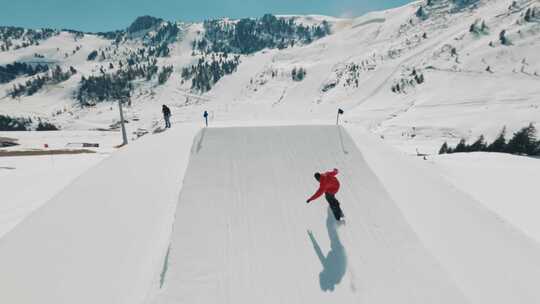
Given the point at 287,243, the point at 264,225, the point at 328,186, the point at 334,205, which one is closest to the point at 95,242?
the point at 264,225

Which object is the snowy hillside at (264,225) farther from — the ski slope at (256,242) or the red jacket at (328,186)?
the red jacket at (328,186)

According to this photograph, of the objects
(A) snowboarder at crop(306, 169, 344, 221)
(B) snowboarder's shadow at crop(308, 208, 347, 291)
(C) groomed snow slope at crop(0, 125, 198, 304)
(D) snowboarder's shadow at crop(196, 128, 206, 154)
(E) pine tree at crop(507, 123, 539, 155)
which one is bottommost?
(E) pine tree at crop(507, 123, 539, 155)

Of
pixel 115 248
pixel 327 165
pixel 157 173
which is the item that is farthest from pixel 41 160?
pixel 327 165

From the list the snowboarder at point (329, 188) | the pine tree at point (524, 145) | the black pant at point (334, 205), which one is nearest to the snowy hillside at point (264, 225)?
the black pant at point (334, 205)

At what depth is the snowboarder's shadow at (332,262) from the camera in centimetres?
660

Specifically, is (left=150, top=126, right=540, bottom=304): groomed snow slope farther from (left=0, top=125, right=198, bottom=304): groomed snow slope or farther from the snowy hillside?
(left=0, top=125, right=198, bottom=304): groomed snow slope

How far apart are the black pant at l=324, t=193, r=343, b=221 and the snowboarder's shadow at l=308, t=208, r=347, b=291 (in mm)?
415

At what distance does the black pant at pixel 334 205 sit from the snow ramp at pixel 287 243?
245mm

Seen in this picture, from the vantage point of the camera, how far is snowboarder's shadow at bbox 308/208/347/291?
660cm

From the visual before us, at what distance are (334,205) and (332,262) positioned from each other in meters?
1.88

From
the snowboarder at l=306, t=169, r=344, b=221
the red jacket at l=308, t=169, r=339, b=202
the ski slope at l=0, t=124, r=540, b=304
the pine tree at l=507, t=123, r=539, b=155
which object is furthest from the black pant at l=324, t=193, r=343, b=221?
the pine tree at l=507, t=123, r=539, b=155

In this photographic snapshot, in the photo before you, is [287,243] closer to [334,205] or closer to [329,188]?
[334,205]

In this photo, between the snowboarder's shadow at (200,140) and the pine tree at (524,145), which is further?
the pine tree at (524,145)

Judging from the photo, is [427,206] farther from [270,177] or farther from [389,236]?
[270,177]
